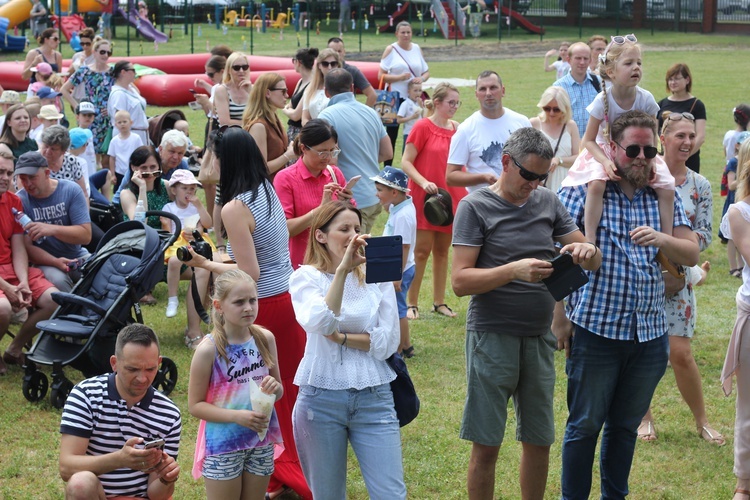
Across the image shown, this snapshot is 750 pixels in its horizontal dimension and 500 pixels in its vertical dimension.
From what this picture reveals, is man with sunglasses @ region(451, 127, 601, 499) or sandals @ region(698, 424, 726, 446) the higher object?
man with sunglasses @ region(451, 127, 601, 499)

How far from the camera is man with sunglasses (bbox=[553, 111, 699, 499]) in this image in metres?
4.63

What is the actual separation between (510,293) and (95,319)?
352cm

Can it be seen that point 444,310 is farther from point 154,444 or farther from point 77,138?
point 154,444

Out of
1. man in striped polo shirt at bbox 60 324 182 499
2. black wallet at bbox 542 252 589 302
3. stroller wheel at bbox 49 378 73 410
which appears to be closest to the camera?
man in striped polo shirt at bbox 60 324 182 499

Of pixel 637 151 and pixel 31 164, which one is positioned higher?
pixel 637 151

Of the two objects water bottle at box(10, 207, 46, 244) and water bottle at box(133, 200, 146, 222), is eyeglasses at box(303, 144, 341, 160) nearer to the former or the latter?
water bottle at box(133, 200, 146, 222)

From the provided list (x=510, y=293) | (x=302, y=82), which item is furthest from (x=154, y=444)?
(x=302, y=82)

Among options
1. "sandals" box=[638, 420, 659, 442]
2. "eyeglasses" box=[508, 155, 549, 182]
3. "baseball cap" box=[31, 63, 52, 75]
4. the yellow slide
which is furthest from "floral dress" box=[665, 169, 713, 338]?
the yellow slide

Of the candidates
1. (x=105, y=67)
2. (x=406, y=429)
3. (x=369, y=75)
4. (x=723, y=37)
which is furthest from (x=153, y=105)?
(x=723, y=37)

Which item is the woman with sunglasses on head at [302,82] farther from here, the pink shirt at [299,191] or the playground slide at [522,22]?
the playground slide at [522,22]

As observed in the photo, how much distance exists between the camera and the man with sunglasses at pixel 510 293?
14.6 feet

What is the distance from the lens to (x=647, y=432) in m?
6.25

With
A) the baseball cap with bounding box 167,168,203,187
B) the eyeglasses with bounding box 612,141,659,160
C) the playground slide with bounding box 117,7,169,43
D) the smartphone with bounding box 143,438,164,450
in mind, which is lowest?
the smartphone with bounding box 143,438,164,450

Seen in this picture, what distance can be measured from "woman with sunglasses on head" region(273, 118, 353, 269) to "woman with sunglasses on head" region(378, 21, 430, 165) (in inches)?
309
